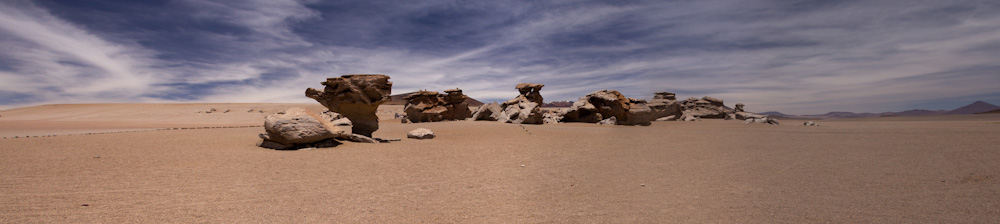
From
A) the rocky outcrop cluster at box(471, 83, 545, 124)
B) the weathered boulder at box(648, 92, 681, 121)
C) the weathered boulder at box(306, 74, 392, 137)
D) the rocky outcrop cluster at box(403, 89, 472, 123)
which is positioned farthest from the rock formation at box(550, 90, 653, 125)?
the weathered boulder at box(306, 74, 392, 137)

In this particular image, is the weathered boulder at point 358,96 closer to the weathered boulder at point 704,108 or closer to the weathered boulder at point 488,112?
the weathered boulder at point 488,112

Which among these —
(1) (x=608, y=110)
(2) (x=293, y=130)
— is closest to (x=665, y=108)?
(1) (x=608, y=110)

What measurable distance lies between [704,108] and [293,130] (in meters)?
28.2

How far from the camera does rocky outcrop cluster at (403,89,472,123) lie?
2228cm

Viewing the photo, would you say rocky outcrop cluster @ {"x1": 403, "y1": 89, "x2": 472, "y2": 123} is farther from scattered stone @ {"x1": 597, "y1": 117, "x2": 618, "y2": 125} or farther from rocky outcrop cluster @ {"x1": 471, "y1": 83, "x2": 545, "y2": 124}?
scattered stone @ {"x1": 597, "y1": 117, "x2": 618, "y2": 125}

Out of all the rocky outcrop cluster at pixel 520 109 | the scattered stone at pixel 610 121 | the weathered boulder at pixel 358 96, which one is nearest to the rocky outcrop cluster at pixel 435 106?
the rocky outcrop cluster at pixel 520 109

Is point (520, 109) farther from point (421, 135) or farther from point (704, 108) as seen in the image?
point (704, 108)

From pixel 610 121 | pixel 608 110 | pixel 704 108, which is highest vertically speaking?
pixel 704 108

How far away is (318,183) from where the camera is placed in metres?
4.91

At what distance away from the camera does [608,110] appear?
20266mm

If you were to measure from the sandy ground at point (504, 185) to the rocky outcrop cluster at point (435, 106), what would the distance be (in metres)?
14.3

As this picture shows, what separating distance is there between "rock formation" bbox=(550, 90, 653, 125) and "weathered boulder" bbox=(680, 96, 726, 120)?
31.0ft

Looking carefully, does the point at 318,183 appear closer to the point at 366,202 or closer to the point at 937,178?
the point at 366,202

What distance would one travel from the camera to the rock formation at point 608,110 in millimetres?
19266
